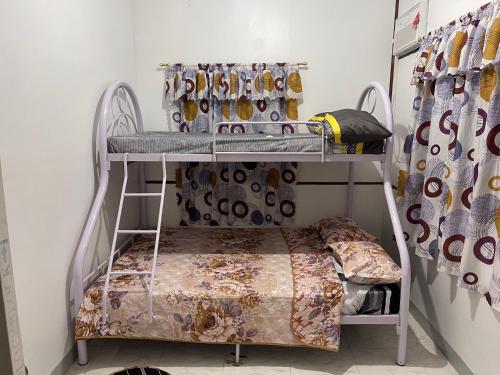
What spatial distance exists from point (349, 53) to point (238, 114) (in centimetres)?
114

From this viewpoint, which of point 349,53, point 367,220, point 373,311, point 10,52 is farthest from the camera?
point 367,220

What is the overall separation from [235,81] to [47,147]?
5.73 ft

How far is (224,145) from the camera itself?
2242 mm

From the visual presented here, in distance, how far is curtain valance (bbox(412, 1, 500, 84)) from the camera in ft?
5.47

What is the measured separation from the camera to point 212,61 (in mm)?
3199

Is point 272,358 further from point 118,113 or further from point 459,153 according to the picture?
point 118,113

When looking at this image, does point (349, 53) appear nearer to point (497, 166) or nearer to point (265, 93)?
point (265, 93)

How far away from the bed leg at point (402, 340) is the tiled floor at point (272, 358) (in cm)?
4

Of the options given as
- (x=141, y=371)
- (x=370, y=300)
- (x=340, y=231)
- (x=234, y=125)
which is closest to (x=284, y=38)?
(x=234, y=125)

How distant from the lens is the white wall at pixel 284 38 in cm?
310

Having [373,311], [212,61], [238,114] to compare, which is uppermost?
[212,61]

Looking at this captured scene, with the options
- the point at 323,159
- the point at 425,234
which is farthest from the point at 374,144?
the point at 425,234

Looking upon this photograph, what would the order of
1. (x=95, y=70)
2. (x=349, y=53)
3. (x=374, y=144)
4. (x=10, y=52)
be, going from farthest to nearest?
1. (x=349, y=53)
2. (x=95, y=70)
3. (x=374, y=144)
4. (x=10, y=52)

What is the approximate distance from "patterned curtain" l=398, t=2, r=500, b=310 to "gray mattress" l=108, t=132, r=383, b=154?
14.8 inches
